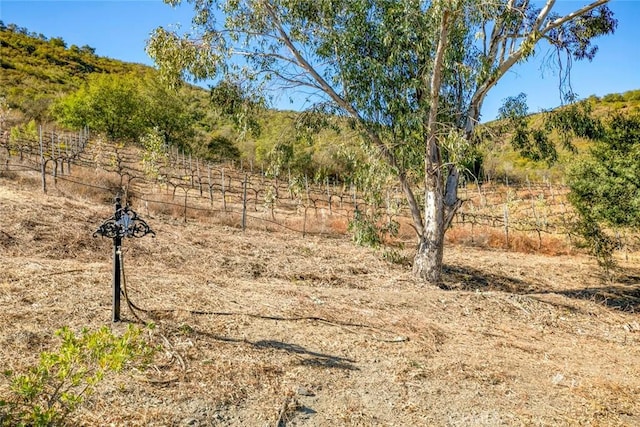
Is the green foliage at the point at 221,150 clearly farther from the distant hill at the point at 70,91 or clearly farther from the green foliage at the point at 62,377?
the green foliage at the point at 62,377

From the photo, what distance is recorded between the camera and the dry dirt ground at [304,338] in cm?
355

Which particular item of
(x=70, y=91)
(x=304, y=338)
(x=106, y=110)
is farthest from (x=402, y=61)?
(x=70, y=91)

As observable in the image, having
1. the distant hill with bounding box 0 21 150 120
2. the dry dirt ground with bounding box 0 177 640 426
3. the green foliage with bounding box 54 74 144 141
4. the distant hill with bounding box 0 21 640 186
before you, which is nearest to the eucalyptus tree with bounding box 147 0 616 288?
the dry dirt ground with bounding box 0 177 640 426

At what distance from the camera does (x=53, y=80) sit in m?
45.2

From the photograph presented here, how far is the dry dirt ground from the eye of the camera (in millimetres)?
3547

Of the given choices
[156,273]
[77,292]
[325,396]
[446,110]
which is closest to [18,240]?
[156,273]

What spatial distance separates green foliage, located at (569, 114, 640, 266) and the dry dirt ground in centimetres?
269

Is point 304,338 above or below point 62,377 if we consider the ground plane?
below

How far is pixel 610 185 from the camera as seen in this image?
11430 mm

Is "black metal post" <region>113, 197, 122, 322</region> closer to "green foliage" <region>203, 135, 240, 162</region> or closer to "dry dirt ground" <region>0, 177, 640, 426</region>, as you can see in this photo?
"dry dirt ground" <region>0, 177, 640, 426</region>

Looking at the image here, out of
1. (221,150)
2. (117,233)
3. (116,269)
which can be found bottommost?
(116,269)

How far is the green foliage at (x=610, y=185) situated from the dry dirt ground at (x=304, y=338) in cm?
269

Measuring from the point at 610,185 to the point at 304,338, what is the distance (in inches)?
402

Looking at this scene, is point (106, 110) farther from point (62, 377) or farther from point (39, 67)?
point (62, 377)
